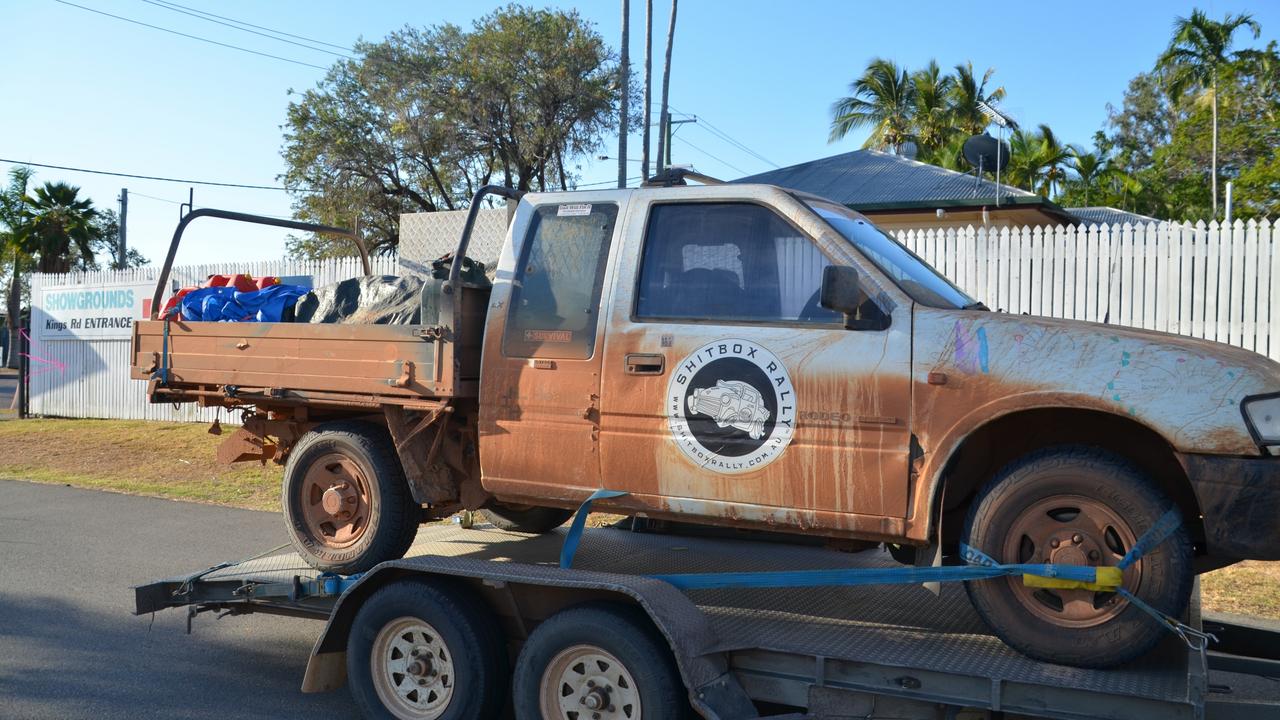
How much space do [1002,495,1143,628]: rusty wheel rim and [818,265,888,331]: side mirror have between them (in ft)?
3.07

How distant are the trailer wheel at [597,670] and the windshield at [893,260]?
1764 millimetres

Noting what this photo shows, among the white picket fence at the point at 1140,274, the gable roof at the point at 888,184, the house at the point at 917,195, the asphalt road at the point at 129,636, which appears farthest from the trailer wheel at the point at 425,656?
the house at the point at 917,195

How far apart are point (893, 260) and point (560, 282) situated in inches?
61.4

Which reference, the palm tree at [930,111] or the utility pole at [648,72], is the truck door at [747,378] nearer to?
the utility pole at [648,72]

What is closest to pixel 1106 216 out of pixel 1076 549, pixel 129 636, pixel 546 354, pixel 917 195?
pixel 917 195

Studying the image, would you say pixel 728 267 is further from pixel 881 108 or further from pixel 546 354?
pixel 881 108

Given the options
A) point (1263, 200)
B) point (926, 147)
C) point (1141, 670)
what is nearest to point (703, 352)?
point (1141, 670)

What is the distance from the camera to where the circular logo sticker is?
4406mm

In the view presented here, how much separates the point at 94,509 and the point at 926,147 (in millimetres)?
29522

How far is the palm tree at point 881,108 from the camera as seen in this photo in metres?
34.9

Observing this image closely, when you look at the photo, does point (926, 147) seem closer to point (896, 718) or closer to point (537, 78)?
point (537, 78)

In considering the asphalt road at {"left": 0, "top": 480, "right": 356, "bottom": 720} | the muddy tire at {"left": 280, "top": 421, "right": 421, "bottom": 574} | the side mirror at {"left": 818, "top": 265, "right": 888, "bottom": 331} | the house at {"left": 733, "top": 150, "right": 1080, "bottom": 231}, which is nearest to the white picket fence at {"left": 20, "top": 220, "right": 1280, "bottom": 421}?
the house at {"left": 733, "top": 150, "right": 1080, "bottom": 231}

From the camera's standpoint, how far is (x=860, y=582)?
14.2 feet

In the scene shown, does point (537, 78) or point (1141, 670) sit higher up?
point (537, 78)
